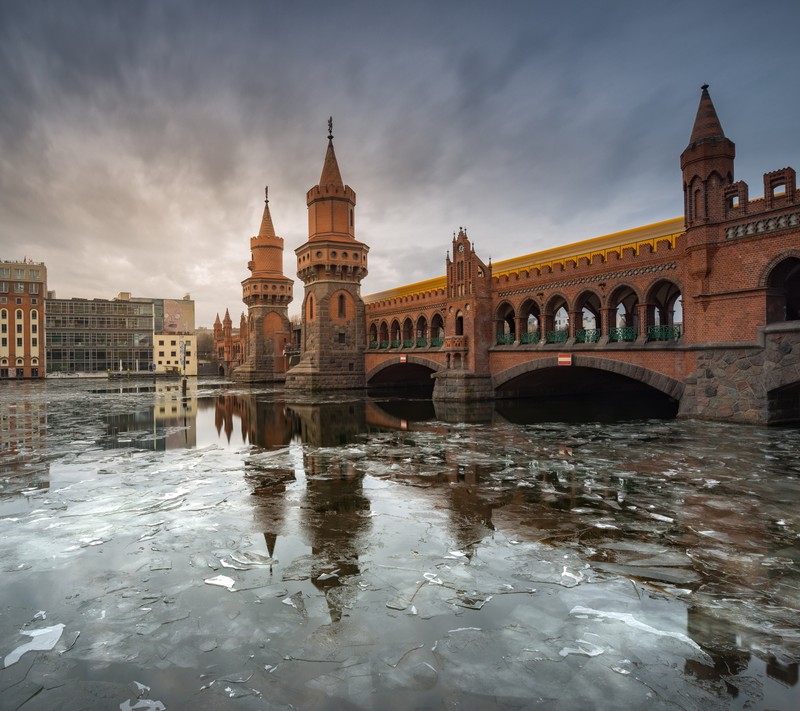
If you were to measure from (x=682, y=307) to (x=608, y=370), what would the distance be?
14.8 ft

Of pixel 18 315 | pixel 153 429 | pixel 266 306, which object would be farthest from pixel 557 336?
pixel 18 315

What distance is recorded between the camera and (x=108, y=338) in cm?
9538

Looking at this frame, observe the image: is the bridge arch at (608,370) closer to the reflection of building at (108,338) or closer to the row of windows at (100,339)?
the reflection of building at (108,338)

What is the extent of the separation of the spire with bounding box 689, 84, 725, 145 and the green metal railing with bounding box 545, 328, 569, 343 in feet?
34.2

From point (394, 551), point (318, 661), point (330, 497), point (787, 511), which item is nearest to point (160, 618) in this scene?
point (318, 661)

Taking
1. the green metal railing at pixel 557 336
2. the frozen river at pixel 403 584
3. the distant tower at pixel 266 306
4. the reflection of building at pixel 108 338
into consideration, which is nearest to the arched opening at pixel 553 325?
the green metal railing at pixel 557 336

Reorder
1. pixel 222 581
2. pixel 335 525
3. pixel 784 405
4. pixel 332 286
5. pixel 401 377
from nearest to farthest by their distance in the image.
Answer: pixel 222 581 < pixel 335 525 < pixel 784 405 < pixel 332 286 < pixel 401 377

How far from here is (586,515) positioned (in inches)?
332

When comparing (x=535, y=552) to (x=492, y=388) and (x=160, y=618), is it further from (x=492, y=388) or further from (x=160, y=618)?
(x=492, y=388)

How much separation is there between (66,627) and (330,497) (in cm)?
508

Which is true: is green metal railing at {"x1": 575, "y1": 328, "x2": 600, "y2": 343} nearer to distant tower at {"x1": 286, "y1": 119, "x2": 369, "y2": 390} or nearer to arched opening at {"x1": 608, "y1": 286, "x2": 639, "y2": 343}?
arched opening at {"x1": 608, "y1": 286, "x2": 639, "y2": 343}

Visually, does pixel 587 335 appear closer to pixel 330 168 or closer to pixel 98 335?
pixel 330 168

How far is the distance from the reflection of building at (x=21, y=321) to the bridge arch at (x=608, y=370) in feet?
274

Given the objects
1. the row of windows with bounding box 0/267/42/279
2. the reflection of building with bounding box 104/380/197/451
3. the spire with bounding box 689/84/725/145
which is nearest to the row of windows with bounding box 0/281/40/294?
the row of windows with bounding box 0/267/42/279
